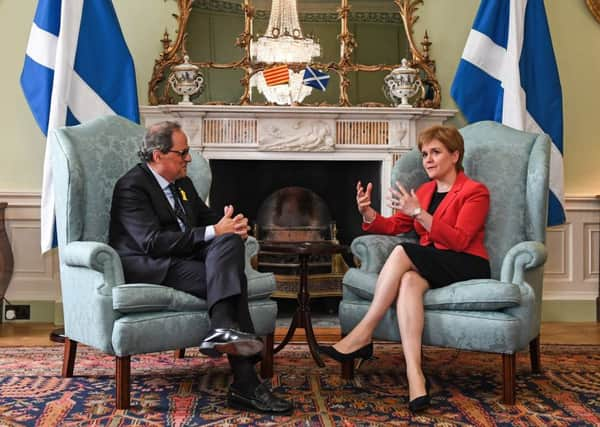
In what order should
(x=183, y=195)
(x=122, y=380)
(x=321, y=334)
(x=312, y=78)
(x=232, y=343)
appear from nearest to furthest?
(x=232, y=343) < (x=122, y=380) < (x=183, y=195) < (x=321, y=334) < (x=312, y=78)

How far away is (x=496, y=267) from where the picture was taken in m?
3.63

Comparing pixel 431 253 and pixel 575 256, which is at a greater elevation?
pixel 431 253

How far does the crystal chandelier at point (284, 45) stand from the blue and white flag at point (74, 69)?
802 mm

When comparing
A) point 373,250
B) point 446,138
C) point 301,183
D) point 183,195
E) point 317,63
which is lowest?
point 373,250

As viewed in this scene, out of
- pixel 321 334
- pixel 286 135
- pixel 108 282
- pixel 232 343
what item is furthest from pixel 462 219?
pixel 286 135

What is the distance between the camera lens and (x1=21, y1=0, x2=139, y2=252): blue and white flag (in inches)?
167

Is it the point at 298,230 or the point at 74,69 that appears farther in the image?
the point at 298,230

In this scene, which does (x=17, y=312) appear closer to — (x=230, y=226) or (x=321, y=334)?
(x=321, y=334)

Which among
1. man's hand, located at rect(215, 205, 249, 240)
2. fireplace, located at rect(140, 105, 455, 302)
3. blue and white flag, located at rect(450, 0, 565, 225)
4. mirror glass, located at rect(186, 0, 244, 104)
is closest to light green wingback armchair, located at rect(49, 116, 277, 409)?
man's hand, located at rect(215, 205, 249, 240)

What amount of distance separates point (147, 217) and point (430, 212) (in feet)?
3.93

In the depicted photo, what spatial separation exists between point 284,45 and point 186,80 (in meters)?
0.64

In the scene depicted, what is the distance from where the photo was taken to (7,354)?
3.88 m

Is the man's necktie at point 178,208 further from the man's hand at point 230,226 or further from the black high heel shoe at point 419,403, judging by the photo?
the black high heel shoe at point 419,403

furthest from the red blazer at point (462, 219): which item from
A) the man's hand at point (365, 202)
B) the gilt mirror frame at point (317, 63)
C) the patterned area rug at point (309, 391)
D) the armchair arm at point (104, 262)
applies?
the gilt mirror frame at point (317, 63)
